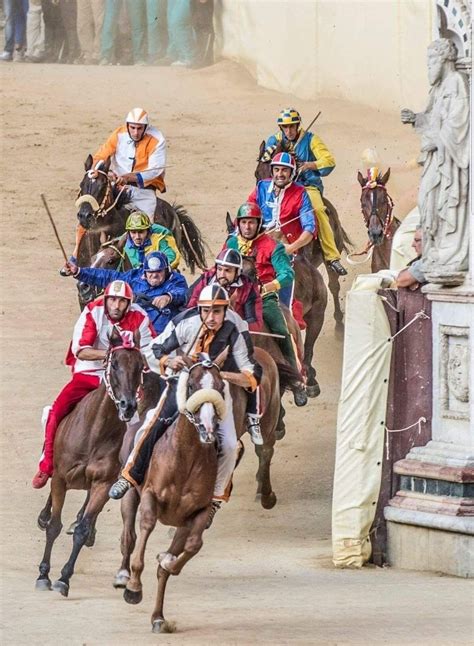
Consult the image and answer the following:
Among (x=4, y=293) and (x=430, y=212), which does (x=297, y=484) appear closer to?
(x=430, y=212)

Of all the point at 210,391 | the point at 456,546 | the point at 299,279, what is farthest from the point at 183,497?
the point at 299,279

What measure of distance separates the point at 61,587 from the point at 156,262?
12.0 feet

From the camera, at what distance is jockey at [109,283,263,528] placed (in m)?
14.4

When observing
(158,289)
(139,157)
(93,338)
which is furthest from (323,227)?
(93,338)

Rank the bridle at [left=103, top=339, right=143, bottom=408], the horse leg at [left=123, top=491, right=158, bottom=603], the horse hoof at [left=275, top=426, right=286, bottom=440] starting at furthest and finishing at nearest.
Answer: the horse hoof at [left=275, top=426, right=286, bottom=440] < the bridle at [left=103, top=339, right=143, bottom=408] < the horse leg at [left=123, top=491, right=158, bottom=603]

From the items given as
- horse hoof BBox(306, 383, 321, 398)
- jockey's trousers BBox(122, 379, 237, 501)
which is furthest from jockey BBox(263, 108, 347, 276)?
jockey's trousers BBox(122, 379, 237, 501)

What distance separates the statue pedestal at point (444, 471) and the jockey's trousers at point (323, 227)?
6.55 meters

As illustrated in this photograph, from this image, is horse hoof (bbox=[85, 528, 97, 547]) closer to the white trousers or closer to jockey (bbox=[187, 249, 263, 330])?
jockey (bbox=[187, 249, 263, 330])

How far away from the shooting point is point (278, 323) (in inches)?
741

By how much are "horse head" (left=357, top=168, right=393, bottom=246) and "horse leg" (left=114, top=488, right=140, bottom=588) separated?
8.20 metres

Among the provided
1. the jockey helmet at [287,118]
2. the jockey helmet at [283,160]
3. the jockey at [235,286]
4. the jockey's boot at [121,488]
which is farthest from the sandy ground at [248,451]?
the jockey helmet at [287,118]

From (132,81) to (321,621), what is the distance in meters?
23.0

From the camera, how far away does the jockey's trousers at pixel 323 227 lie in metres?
22.3

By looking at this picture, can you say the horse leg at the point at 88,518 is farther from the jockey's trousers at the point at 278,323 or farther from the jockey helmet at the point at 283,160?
the jockey helmet at the point at 283,160
